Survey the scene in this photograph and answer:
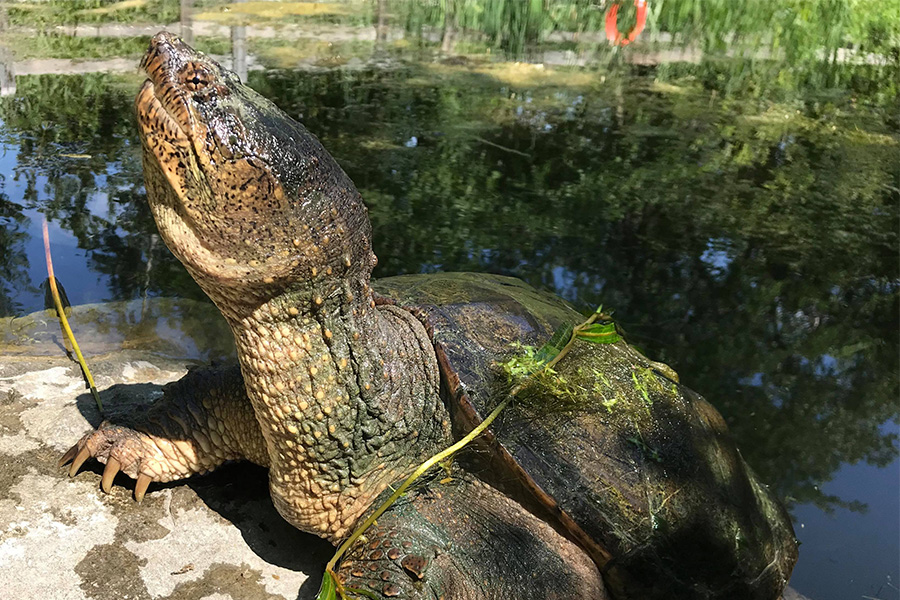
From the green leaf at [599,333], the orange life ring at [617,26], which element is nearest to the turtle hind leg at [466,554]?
the green leaf at [599,333]

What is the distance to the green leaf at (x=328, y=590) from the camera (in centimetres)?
208

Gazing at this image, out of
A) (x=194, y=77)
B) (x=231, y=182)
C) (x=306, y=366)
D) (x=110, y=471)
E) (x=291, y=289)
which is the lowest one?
(x=110, y=471)

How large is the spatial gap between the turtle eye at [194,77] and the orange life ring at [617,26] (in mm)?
8537

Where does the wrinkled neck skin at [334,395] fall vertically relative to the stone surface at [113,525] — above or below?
above

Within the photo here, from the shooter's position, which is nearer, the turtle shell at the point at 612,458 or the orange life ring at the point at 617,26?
the turtle shell at the point at 612,458

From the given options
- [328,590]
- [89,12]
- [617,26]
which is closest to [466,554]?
[328,590]

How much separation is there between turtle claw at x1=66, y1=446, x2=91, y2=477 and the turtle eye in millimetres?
1413

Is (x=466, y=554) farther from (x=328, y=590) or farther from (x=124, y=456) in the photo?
(x=124, y=456)

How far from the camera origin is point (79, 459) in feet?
8.93

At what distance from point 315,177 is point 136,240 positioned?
305 cm

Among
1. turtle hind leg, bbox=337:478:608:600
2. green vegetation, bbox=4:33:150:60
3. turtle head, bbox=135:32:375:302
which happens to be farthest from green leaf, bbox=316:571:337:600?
green vegetation, bbox=4:33:150:60

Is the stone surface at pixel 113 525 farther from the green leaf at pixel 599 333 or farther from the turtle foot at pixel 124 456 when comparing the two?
Answer: the green leaf at pixel 599 333

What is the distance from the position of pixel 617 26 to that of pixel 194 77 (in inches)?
359

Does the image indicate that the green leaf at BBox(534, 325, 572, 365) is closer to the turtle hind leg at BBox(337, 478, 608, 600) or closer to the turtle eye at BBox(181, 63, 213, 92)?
the turtle hind leg at BBox(337, 478, 608, 600)
